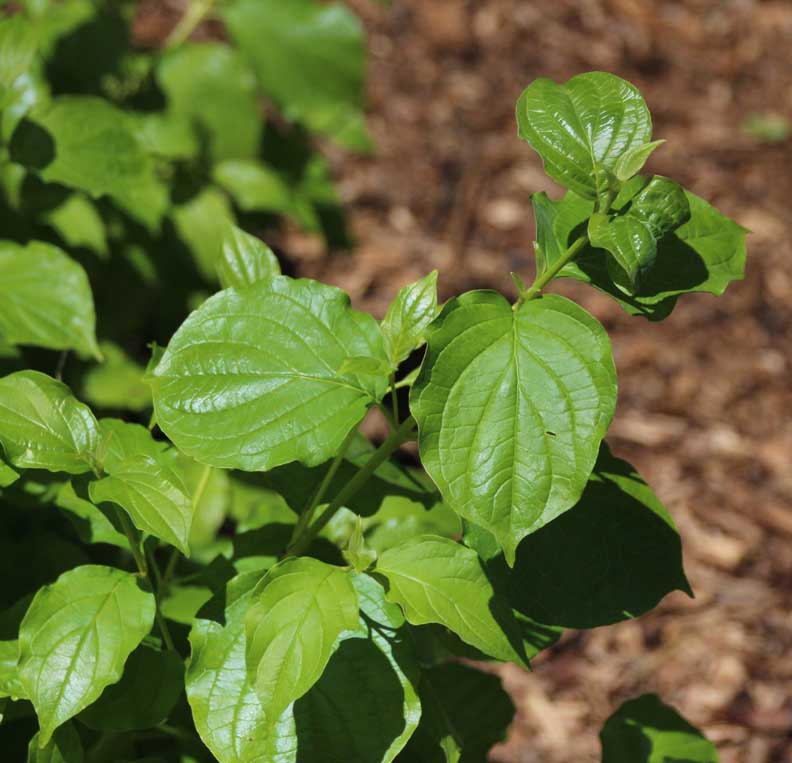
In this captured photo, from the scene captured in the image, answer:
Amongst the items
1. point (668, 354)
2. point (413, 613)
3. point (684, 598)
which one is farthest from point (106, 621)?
point (668, 354)

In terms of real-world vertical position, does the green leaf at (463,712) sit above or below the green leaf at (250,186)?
below

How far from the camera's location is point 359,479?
5.03ft

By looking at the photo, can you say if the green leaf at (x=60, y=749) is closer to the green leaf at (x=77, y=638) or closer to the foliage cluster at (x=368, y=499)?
the foliage cluster at (x=368, y=499)

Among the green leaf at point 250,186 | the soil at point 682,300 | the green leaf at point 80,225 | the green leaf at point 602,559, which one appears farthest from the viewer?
the soil at point 682,300

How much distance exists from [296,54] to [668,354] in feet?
7.04

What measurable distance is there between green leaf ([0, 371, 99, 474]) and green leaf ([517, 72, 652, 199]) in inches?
30.1

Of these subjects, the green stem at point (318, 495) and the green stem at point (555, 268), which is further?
the green stem at point (318, 495)

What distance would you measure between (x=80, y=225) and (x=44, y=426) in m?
1.52

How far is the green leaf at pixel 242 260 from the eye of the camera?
1725 mm

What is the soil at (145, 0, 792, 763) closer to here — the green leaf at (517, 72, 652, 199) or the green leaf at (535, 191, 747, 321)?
the green leaf at (535, 191, 747, 321)

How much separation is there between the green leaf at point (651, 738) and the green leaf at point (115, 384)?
4.90 ft

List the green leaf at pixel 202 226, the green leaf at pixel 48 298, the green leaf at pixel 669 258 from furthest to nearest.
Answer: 1. the green leaf at pixel 202 226
2. the green leaf at pixel 48 298
3. the green leaf at pixel 669 258

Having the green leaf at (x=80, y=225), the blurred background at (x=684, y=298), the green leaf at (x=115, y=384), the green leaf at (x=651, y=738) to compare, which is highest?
the green leaf at (x=80, y=225)

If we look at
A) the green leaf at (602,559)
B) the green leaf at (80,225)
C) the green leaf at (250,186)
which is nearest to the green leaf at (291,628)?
the green leaf at (602,559)
